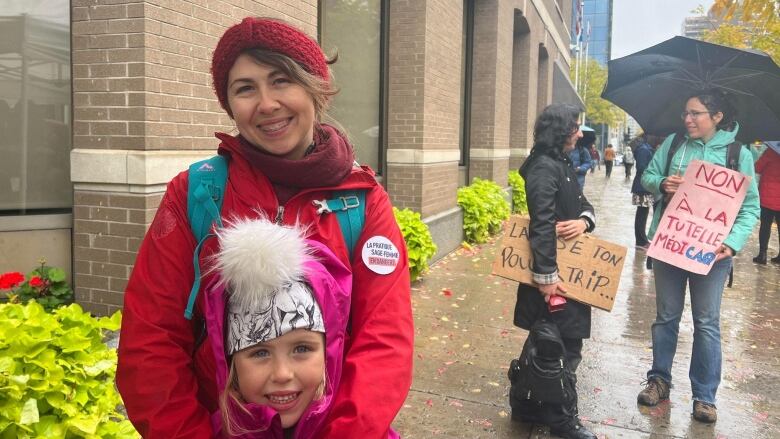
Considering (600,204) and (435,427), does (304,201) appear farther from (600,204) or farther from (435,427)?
(600,204)

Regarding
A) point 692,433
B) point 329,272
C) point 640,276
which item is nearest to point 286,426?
point 329,272

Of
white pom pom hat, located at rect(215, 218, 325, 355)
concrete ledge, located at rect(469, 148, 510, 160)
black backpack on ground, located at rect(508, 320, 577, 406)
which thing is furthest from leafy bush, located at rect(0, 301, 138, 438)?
concrete ledge, located at rect(469, 148, 510, 160)

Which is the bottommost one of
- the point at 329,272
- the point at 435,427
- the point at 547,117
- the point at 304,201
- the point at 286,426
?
the point at 435,427

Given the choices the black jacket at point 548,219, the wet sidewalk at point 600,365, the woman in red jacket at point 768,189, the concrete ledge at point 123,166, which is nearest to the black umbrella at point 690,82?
the black jacket at point 548,219

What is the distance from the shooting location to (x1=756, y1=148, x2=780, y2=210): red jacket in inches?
365

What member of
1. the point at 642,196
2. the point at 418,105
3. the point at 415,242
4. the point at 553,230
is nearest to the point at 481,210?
the point at 642,196

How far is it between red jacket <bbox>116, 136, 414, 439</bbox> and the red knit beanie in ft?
0.70

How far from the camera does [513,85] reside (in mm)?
16688

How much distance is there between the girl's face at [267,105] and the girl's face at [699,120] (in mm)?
3153

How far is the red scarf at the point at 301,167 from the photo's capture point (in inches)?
68.2

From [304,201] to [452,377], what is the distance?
3.30 metres

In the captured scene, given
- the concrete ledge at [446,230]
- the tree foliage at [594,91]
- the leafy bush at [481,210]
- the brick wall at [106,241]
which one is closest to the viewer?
the brick wall at [106,241]

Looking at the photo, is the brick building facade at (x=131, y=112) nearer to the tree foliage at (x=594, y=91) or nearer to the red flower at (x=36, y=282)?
the red flower at (x=36, y=282)

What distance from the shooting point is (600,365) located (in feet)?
16.9
